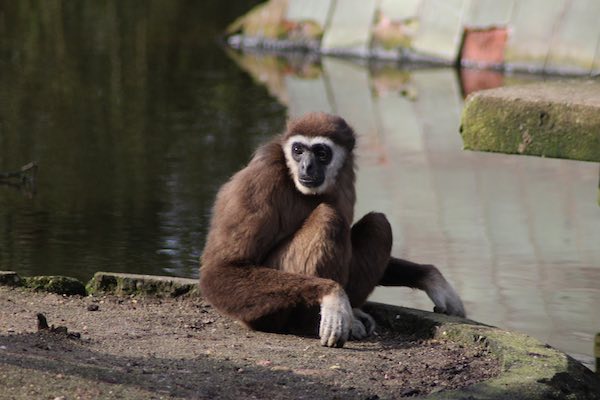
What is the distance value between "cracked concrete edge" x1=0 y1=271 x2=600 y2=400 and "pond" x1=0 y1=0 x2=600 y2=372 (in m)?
1.25

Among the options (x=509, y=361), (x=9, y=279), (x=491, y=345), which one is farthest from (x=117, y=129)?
(x=509, y=361)

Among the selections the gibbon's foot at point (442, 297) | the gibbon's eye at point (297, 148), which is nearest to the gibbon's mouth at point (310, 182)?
the gibbon's eye at point (297, 148)

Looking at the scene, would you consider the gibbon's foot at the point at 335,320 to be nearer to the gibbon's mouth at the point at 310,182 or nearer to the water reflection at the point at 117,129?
the gibbon's mouth at the point at 310,182

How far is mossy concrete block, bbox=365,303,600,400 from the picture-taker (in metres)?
5.56

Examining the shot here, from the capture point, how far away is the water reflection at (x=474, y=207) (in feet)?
28.6

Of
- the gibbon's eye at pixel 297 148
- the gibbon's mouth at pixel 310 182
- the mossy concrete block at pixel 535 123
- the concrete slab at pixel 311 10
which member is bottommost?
the gibbon's mouth at pixel 310 182

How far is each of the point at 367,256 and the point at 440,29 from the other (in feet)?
41.8

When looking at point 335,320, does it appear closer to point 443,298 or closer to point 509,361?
point 509,361

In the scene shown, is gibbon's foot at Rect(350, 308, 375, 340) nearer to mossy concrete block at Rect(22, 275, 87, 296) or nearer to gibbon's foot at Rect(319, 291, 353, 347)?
gibbon's foot at Rect(319, 291, 353, 347)

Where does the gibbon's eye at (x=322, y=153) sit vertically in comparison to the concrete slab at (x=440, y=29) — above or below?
below

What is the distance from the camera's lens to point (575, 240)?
34.2 feet

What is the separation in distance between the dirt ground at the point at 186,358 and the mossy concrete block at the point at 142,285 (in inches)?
2.8

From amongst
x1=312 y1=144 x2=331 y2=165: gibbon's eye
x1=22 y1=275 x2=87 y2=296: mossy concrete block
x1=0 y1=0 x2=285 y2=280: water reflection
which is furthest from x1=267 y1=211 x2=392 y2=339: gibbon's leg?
x1=0 y1=0 x2=285 y2=280: water reflection

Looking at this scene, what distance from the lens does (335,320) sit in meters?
6.41
